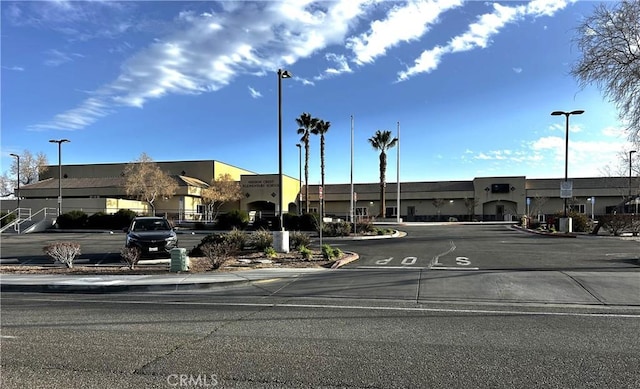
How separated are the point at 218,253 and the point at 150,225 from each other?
392 centimetres

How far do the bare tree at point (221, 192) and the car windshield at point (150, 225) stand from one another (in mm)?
40864

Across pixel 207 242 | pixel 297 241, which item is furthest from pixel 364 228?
pixel 207 242

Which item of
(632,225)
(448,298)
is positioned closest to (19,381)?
(448,298)

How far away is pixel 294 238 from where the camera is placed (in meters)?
20.2

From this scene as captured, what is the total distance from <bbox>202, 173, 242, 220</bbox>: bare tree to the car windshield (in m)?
40.9

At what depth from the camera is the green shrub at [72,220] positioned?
41.4 m

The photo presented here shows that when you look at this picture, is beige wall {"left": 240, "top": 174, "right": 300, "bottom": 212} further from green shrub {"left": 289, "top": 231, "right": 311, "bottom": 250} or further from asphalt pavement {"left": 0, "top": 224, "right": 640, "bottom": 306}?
asphalt pavement {"left": 0, "top": 224, "right": 640, "bottom": 306}

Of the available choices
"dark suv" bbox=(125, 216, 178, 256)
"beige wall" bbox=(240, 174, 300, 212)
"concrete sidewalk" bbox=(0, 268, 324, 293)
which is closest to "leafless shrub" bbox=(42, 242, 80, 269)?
"concrete sidewalk" bbox=(0, 268, 324, 293)

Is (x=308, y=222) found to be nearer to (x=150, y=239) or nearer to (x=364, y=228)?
(x=364, y=228)

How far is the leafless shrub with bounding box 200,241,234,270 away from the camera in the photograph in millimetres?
14344

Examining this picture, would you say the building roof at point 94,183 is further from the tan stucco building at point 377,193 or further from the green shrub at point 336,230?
the green shrub at point 336,230

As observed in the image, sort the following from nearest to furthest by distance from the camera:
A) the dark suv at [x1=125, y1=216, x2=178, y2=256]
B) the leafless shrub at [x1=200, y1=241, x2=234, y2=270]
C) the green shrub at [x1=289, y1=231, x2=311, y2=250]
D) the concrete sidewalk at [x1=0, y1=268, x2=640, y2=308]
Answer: the concrete sidewalk at [x1=0, y1=268, x2=640, y2=308], the leafless shrub at [x1=200, y1=241, x2=234, y2=270], the dark suv at [x1=125, y1=216, x2=178, y2=256], the green shrub at [x1=289, y1=231, x2=311, y2=250]

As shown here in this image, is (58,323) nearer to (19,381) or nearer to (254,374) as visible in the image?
(19,381)

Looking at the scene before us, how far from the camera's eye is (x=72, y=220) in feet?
136
